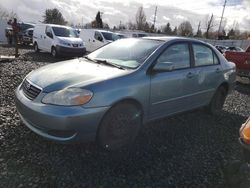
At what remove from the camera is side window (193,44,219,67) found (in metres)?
5.16

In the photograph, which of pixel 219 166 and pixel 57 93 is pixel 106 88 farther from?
pixel 219 166

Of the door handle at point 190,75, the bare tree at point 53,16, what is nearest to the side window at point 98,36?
the door handle at point 190,75

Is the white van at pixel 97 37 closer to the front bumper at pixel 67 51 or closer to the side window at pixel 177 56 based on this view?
the front bumper at pixel 67 51

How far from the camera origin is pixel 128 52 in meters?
4.50

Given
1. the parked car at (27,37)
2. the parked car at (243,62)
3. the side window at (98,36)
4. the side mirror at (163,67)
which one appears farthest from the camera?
the parked car at (27,37)

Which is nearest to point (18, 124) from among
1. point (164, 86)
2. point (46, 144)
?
point (46, 144)

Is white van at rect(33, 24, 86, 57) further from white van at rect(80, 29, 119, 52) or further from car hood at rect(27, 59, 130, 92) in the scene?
car hood at rect(27, 59, 130, 92)

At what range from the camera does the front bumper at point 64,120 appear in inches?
129

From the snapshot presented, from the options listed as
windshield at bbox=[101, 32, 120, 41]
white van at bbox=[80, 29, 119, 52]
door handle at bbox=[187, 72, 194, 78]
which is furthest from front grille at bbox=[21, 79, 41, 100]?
windshield at bbox=[101, 32, 120, 41]

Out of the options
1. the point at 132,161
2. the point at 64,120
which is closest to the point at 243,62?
the point at 132,161

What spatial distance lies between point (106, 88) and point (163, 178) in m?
1.29

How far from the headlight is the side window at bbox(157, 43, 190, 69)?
1398mm

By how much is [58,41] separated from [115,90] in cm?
1131

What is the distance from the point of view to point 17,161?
3334mm
